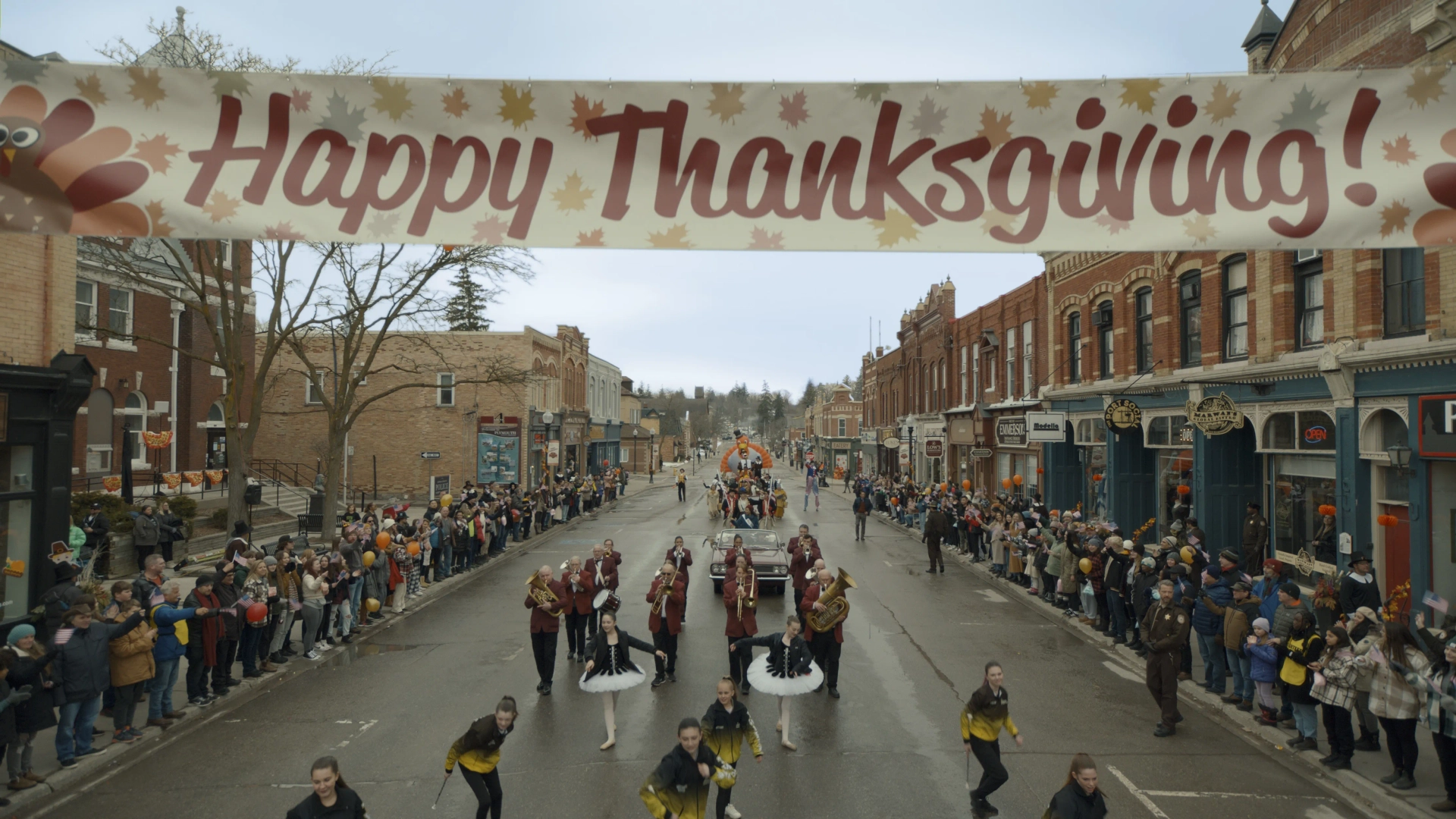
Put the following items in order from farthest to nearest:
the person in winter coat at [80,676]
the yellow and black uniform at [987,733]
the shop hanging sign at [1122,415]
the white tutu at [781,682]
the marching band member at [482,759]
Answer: the shop hanging sign at [1122,415] < the white tutu at [781,682] < the person in winter coat at [80,676] < the yellow and black uniform at [987,733] < the marching band member at [482,759]

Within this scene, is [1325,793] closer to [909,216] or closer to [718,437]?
[909,216]

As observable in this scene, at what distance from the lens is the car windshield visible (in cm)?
1841

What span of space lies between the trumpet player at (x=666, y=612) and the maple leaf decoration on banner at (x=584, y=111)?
23.3ft

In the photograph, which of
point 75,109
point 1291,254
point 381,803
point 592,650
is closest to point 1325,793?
point 592,650

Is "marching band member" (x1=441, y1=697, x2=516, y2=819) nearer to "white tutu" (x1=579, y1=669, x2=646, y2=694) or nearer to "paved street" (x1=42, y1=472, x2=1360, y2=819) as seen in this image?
"paved street" (x1=42, y1=472, x2=1360, y2=819)

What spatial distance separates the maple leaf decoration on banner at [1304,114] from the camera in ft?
14.4

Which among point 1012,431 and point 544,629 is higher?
point 1012,431

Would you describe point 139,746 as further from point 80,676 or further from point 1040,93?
point 1040,93

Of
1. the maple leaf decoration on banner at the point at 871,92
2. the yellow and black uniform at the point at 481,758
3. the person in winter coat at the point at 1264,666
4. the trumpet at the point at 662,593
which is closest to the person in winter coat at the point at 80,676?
the yellow and black uniform at the point at 481,758

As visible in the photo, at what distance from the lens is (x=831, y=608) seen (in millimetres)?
10109

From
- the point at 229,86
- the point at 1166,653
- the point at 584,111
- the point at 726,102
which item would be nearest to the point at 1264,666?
the point at 1166,653

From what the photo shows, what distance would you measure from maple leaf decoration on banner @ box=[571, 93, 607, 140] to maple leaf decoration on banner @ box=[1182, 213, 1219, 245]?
3.17 meters

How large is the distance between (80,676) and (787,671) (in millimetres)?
6915

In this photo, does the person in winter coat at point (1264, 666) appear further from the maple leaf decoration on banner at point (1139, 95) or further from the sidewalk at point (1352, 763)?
the maple leaf decoration on banner at point (1139, 95)
